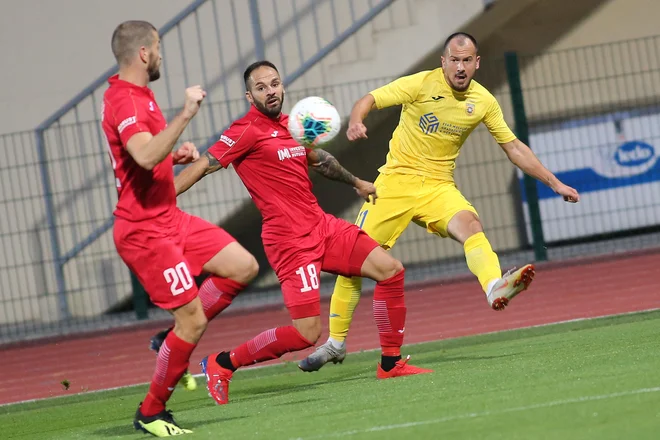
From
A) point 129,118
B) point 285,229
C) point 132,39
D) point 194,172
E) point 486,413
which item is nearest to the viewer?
point 486,413

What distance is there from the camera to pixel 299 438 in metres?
5.89

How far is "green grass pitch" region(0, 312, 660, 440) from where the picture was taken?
5684 mm

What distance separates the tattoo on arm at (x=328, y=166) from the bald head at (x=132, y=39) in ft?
6.90

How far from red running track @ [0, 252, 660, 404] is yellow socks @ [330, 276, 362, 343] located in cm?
238

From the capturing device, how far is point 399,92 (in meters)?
9.20

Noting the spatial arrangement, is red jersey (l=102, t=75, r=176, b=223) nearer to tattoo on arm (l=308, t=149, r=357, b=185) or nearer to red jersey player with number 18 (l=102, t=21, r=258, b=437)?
red jersey player with number 18 (l=102, t=21, r=258, b=437)

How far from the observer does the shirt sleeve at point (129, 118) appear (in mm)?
6371

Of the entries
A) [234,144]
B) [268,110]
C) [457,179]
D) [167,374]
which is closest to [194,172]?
[234,144]

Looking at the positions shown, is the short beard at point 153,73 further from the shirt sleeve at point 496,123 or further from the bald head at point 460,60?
the shirt sleeve at point 496,123

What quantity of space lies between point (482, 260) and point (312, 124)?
1.76 meters

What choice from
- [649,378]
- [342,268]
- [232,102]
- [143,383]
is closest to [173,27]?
[232,102]

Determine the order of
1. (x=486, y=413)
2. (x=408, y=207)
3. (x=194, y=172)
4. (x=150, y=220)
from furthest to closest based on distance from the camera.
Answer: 1. (x=408, y=207)
2. (x=194, y=172)
3. (x=150, y=220)
4. (x=486, y=413)

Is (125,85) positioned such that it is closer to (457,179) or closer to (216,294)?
(216,294)

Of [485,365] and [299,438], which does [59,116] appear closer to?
[485,365]
